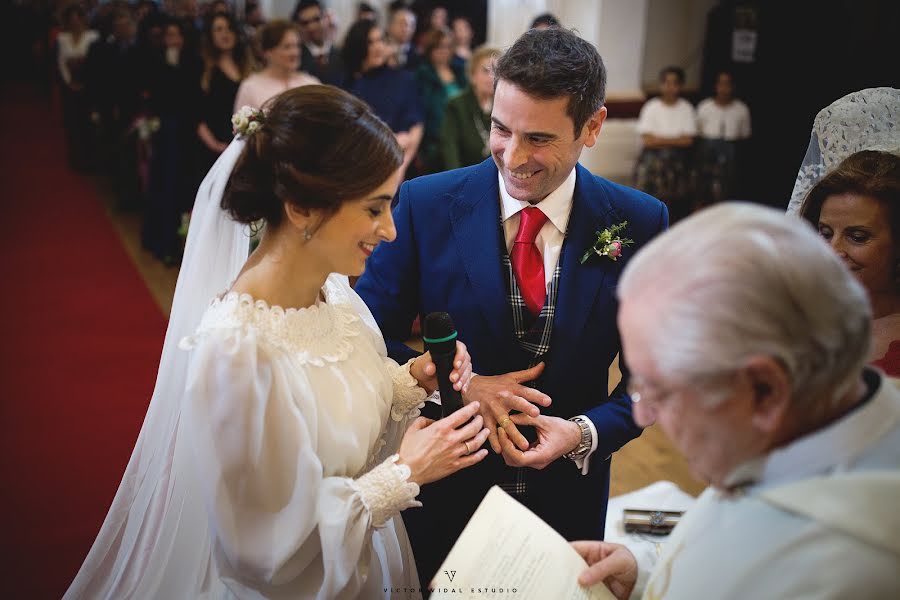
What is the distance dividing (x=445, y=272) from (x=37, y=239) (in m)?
6.85

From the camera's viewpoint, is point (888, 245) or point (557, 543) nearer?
point (557, 543)

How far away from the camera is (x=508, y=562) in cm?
128

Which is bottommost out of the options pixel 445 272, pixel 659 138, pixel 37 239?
pixel 37 239

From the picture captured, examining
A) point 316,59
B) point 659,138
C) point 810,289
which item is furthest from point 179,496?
point 659,138

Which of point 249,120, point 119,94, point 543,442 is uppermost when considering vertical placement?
point 249,120

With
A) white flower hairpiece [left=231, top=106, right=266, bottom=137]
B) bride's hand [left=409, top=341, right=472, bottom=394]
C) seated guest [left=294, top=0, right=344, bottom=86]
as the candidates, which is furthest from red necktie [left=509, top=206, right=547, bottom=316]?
seated guest [left=294, top=0, right=344, bottom=86]

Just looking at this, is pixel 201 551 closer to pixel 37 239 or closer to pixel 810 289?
pixel 810 289

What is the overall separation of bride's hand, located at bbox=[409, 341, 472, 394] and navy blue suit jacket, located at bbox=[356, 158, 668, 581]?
137 millimetres

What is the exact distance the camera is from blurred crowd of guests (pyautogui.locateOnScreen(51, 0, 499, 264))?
18.1ft

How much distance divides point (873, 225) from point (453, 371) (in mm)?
1169

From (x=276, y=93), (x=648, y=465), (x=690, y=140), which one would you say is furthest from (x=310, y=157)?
(x=690, y=140)

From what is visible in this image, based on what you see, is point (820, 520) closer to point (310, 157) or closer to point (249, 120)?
point (310, 157)

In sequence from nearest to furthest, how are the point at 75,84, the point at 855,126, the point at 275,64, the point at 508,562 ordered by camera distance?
the point at 508,562
the point at 855,126
the point at 275,64
the point at 75,84

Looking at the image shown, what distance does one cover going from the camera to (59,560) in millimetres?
3049
